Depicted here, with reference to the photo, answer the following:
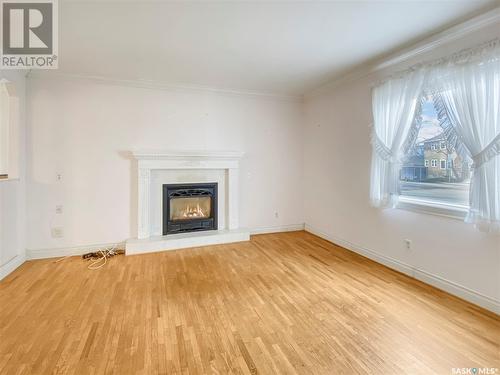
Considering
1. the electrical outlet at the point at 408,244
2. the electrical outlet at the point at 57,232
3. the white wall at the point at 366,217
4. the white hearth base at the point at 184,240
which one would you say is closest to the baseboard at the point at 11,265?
the electrical outlet at the point at 57,232

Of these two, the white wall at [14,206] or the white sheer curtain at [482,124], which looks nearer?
the white sheer curtain at [482,124]

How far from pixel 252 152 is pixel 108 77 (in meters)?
2.59

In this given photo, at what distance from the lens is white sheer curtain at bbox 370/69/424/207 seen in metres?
2.87

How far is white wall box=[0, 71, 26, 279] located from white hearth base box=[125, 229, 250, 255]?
1.30 m

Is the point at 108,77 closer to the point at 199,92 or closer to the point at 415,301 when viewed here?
the point at 199,92

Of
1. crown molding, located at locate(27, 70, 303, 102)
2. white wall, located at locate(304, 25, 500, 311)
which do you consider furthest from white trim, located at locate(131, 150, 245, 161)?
white wall, located at locate(304, 25, 500, 311)

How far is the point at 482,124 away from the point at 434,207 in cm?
92

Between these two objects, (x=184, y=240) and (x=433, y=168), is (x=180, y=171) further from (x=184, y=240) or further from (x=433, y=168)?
(x=433, y=168)

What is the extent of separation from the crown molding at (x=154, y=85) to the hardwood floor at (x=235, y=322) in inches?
104

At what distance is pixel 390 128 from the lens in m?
3.09

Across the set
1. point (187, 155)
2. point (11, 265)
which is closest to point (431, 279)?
point (187, 155)

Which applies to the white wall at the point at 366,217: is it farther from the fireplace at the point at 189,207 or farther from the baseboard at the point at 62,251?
the baseboard at the point at 62,251

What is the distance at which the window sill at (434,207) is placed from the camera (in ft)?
8.14

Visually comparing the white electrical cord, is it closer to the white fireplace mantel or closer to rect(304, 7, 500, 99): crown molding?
the white fireplace mantel
